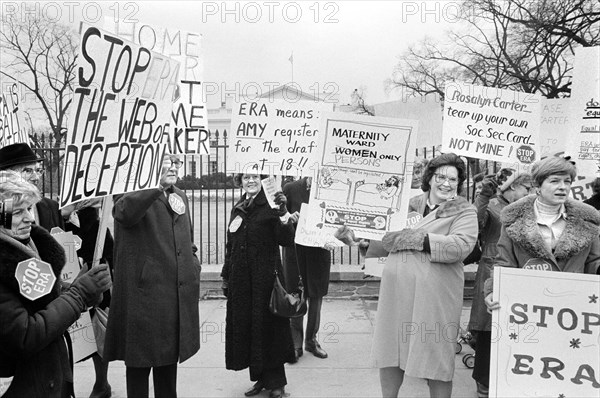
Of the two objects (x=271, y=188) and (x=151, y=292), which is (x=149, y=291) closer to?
(x=151, y=292)

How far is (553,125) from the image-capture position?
16.9ft

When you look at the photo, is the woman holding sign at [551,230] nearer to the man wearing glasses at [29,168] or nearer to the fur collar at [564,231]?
the fur collar at [564,231]

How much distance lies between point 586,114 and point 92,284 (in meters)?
3.52

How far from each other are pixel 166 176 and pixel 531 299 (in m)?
2.23

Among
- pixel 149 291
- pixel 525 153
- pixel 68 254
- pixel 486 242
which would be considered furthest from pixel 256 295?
pixel 525 153

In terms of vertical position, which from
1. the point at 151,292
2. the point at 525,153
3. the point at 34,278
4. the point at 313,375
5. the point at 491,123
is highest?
the point at 491,123

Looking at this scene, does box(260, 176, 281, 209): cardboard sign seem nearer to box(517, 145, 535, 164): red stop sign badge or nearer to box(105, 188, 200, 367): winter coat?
box(105, 188, 200, 367): winter coat

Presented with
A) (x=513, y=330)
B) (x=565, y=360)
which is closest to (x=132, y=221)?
(x=513, y=330)

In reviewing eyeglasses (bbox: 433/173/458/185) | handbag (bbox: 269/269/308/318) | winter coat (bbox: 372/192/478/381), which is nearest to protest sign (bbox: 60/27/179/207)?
handbag (bbox: 269/269/308/318)

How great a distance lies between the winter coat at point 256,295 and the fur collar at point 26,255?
1823mm

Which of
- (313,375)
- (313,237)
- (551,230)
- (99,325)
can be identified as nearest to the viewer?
(551,230)

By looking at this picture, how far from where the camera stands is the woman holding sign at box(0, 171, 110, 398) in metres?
2.18

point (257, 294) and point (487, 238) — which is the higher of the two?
point (487, 238)

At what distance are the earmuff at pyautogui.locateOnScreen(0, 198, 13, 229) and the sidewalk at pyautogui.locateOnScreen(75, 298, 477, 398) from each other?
8.02 feet
